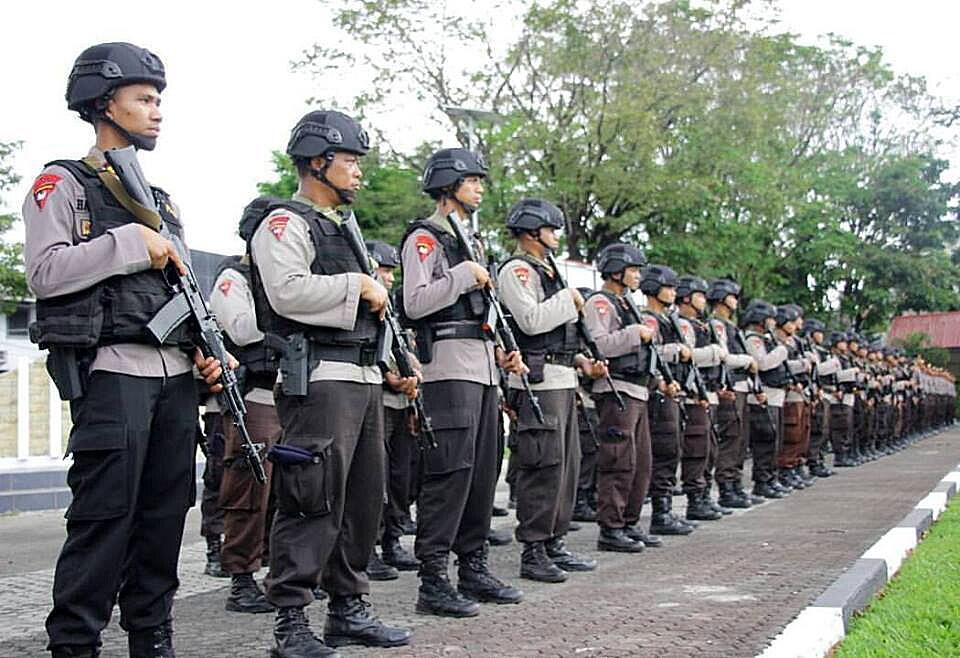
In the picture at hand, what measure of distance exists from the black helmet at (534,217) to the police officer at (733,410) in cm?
427

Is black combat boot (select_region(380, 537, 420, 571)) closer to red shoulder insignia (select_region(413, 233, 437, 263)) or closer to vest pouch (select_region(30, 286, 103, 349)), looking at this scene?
red shoulder insignia (select_region(413, 233, 437, 263))

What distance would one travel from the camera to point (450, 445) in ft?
19.6

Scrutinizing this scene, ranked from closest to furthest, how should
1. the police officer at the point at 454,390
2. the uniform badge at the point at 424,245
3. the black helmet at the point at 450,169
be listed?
1. the police officer at the point at 454,390
2. the uniform badge at the point at 424,245
3. the black helmet at the point at 450,169

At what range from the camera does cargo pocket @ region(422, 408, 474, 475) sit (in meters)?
5.98

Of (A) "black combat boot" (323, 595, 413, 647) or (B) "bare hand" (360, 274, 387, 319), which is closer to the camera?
(B) "bare hand" (360, 274, 387, 319)

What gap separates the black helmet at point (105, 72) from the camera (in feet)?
14.1

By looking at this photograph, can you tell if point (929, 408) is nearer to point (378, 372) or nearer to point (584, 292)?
point (584, 292)

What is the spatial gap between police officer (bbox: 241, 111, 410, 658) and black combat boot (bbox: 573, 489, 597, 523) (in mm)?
5596

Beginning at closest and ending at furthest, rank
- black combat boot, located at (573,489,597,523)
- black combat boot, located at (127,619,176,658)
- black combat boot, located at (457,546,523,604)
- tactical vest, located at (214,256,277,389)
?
black combat boot, located at (127,619,176,658)
black combat boot, located at (457,546,523,604)
tactical vest, located at (214,256,277,389)
black combat boot, located at (573,489,597,523)

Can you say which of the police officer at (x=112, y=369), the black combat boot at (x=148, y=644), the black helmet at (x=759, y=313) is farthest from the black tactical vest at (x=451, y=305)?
the black helmet at (x=759, y=313)

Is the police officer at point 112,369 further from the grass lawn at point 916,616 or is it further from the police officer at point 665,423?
the police officer at point 665,423

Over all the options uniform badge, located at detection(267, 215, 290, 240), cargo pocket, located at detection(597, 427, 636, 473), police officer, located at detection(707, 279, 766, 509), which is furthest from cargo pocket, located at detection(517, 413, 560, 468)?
police officer, located at detection(707, 279, 766, 509)

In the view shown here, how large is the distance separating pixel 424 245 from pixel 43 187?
234cm

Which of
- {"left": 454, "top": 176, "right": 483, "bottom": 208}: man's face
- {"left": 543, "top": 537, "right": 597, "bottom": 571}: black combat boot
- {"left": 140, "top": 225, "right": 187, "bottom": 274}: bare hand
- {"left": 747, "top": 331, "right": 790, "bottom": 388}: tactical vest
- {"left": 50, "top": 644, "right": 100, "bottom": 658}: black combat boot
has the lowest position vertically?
{"left": 543, "top": 537, "right": 597, "bottom": 571}: black combat boot
